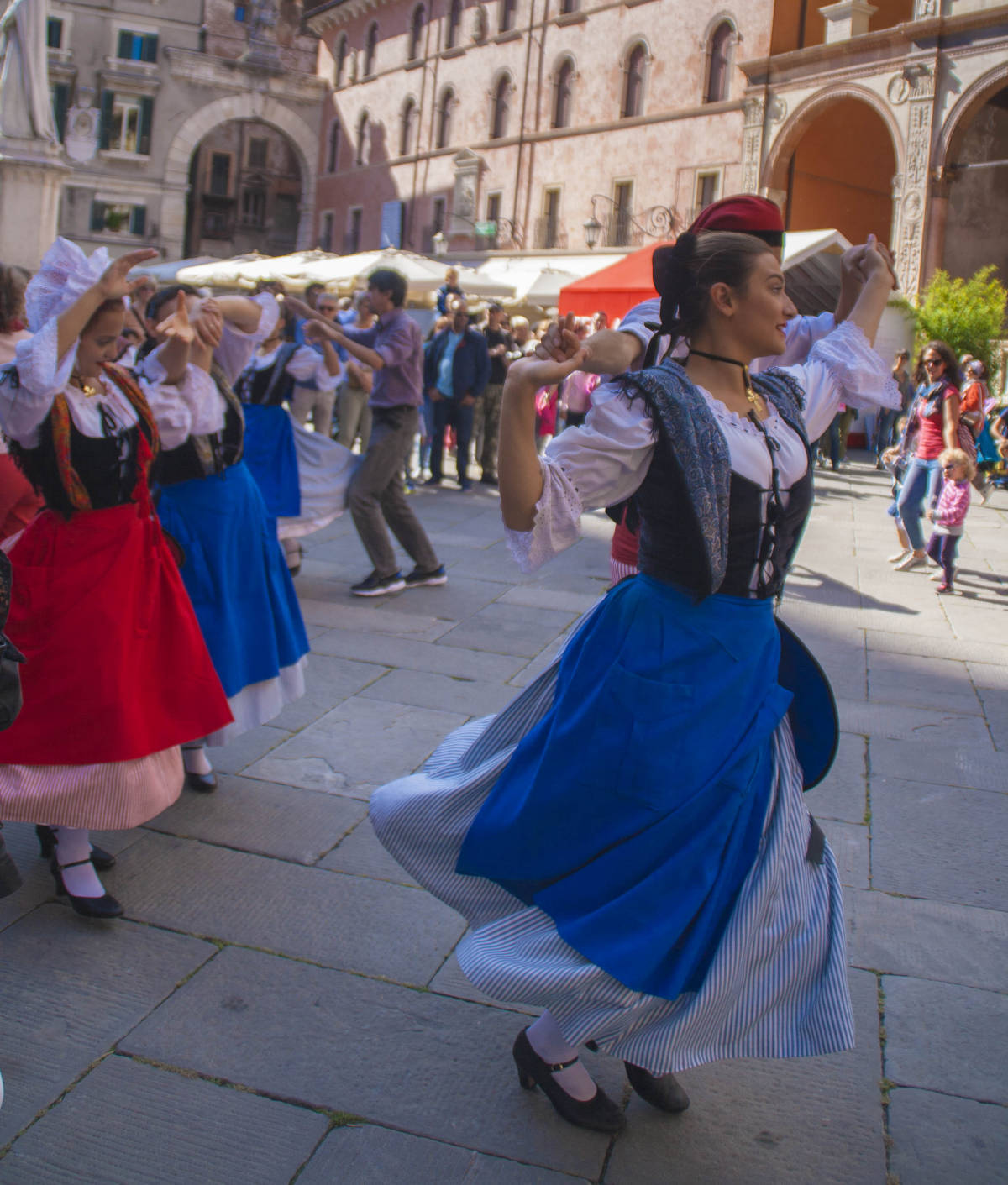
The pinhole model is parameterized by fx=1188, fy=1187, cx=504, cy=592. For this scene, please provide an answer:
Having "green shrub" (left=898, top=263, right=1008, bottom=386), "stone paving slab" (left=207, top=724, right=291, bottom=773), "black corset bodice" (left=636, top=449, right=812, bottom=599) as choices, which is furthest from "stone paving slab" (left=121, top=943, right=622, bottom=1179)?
"green shrub" (left=898, top=263, right=1008, bottom=386)

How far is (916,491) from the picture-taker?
9047 millimetres

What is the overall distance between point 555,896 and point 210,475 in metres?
2.27

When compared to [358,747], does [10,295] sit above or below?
above

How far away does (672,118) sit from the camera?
92.6ft

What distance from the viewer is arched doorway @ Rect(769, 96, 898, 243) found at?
2591cm

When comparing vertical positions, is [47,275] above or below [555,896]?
above

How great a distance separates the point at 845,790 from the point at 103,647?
8.84 ft

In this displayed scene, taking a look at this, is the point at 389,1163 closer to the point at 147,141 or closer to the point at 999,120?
the point at 999,120

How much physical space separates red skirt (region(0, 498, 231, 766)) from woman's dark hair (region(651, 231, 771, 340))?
1695 mm

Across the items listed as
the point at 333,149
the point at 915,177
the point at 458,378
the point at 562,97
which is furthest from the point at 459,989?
the point at 333,149

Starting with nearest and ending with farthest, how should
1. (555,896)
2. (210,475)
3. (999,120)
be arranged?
(555,896), (210,475), (999,120)

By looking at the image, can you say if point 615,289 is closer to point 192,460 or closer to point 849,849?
point 192,460

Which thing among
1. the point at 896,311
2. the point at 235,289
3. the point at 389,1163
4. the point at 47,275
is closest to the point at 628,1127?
the point at 389,1163

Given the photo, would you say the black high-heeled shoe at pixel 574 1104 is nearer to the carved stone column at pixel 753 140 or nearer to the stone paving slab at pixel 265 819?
the stone paving slab at pixel 265 819
